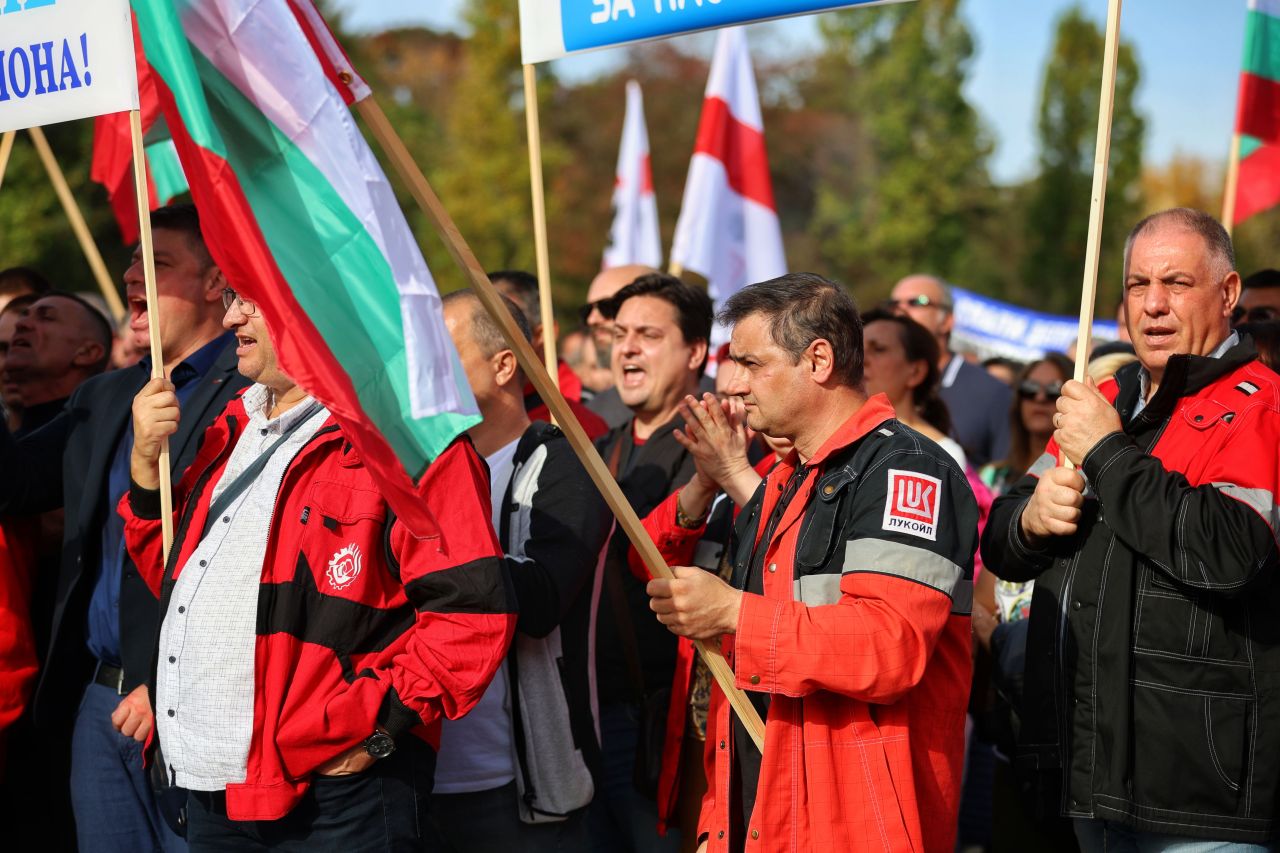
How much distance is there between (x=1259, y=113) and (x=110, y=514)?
5.39 m

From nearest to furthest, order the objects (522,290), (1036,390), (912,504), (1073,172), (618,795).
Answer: (912,504), (618,795), (522,290), (1036,390), (1073,172)

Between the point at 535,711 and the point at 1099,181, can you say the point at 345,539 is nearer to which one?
the point at 535,711

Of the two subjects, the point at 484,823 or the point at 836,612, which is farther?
the point at 484,823

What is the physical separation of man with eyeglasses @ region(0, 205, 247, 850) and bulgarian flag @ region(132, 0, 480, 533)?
4.65 feet

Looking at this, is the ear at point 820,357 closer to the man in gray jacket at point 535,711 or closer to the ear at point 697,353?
the man in gray jacket at point 535,711

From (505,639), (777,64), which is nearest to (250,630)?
(505,639)

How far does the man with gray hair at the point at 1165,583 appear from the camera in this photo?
3225mm

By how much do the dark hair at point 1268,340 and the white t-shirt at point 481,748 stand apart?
2.36 metres

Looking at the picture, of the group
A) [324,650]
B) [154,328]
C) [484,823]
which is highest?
[154,328]

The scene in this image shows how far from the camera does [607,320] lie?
6207 mm

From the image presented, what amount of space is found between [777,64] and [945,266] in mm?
16598

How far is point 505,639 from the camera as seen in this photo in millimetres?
3443

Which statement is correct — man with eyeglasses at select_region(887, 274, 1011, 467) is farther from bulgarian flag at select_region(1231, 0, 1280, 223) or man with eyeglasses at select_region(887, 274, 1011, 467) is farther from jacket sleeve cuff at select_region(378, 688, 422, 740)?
jacket sleeve cuff at select_region(378, 688, 422, 740)

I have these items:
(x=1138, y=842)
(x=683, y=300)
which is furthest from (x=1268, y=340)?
(x=683, y=300)
